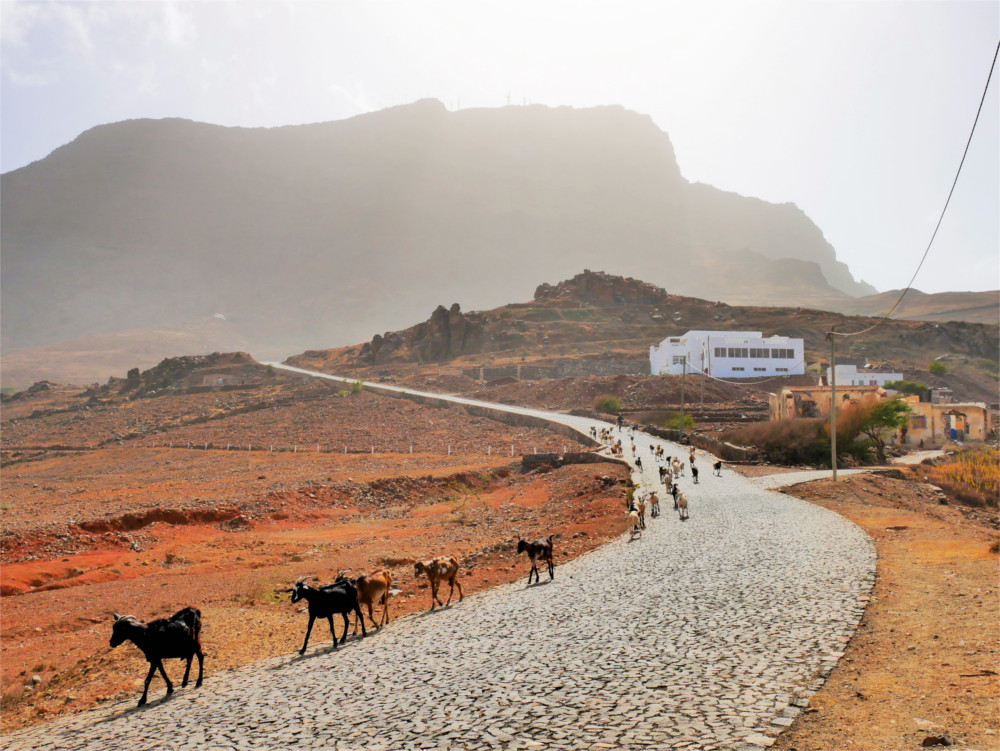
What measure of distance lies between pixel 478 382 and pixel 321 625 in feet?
253

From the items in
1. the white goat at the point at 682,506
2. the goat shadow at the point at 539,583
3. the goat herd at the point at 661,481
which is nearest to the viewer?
the goat shadow at the point at 539,583

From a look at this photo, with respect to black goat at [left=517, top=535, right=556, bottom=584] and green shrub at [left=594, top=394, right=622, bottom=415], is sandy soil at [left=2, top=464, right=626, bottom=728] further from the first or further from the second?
green shrub at [left=594, top=394, right=622, bottom=415]

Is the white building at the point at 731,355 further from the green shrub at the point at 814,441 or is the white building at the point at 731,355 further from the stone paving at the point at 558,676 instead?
the stone paving at the point at 558,676

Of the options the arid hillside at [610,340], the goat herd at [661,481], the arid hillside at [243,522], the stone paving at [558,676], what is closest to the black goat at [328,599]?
the stone paving at [558,676]

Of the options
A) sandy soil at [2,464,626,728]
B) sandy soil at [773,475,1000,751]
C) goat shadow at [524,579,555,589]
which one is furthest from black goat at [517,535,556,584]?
sandy soil at [773,475,1000,751]

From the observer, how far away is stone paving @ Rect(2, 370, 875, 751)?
7273 millimetres

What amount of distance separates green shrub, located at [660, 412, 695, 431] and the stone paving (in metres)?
37.5

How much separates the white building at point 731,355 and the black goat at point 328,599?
76.4 m

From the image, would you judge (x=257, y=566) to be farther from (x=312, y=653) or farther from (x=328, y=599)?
(x=312, y=653)

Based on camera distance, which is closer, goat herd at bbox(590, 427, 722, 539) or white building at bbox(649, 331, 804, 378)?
goat herd at bbox(590, 427, 722, 539)

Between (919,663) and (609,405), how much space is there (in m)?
59.8

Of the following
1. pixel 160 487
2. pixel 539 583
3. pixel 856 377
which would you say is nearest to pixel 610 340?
pixel 856 377

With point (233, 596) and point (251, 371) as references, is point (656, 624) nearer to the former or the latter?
point (233, 596)

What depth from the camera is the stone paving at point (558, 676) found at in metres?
7.27
